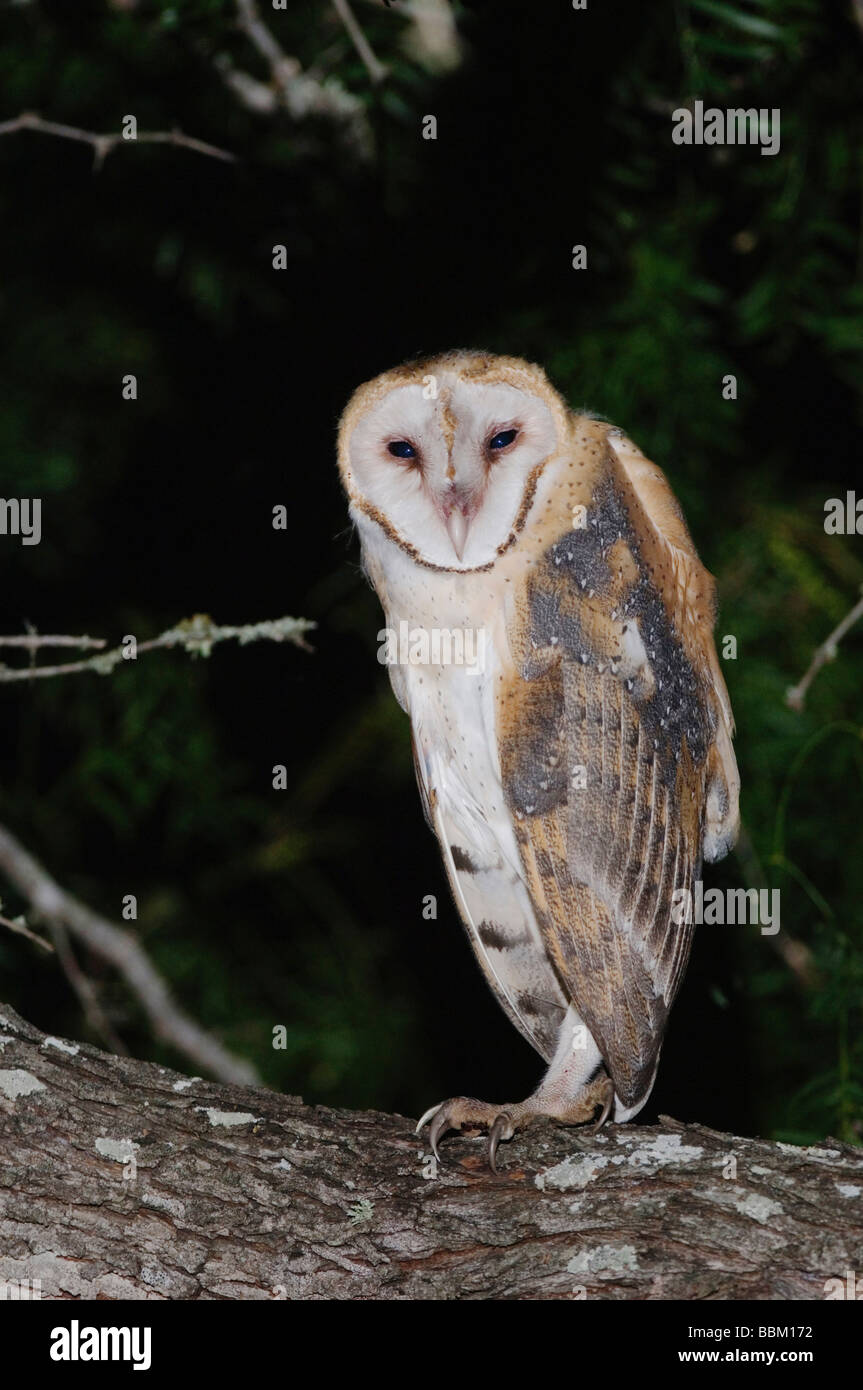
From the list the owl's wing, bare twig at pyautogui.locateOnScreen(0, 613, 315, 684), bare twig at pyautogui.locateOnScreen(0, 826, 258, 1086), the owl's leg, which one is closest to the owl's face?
the owl's wing

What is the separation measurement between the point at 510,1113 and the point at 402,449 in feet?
3.11

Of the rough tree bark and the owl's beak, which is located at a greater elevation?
the owl's beak

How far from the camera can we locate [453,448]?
5.89 ft

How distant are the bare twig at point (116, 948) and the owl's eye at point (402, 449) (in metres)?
1.22

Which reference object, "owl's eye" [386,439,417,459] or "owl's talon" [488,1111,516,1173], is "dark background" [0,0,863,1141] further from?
"owl's talon" [488,1111,516,1173]

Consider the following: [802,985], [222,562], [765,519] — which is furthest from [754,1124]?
[222,562]

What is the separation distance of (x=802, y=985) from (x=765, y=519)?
1189mm

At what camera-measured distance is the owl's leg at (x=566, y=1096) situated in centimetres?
185

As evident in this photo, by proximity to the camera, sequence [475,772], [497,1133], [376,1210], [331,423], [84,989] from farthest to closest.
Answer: [331,423] → [84,989] → [475,772] → [497,1133] → [376,1210]

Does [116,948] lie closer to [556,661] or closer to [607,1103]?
[607,1103]

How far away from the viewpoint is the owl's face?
1798mm

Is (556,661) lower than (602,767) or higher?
higher

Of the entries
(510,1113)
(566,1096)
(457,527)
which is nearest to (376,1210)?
(510,1113)

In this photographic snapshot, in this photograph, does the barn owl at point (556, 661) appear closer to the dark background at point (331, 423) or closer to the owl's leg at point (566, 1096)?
the owl's leg at point (566, 1096)
